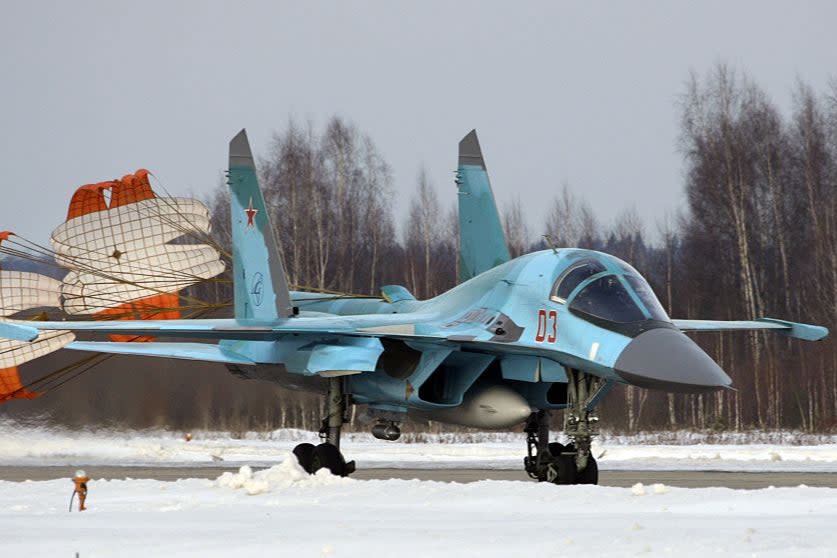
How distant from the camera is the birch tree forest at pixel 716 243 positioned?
3253cm

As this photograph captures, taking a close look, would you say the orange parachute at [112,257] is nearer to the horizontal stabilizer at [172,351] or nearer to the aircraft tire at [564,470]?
the horizontal stabilizer at [172,351]

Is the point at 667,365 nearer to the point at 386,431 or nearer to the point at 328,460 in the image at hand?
the point at 386,431

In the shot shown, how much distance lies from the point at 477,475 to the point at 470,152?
16.1ft

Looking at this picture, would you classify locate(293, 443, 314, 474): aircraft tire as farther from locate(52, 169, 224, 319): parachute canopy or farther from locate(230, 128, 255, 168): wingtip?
locate(52, 169, 224, 319): parachute canopy

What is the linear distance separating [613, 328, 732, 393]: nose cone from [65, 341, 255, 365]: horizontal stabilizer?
6.26 m

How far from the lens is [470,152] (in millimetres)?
18766

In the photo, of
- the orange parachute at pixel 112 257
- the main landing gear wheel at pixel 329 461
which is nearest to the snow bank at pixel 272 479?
the main landing gear wheel at pixel 329 461

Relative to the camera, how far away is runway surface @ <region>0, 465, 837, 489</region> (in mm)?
14406

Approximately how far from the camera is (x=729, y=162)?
119 feet

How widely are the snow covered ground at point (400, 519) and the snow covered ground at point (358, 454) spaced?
6.66 m

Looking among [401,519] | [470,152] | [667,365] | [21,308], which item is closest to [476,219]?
[470,152]

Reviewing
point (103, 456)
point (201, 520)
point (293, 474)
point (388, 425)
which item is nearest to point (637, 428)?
point (103, 456)

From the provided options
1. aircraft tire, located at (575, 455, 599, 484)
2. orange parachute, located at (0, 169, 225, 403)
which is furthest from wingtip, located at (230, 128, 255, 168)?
aircraft tire, located at (575, 455, 599, 484)

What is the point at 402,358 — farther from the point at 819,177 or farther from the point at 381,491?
the point at 819,177
